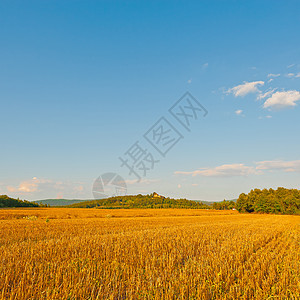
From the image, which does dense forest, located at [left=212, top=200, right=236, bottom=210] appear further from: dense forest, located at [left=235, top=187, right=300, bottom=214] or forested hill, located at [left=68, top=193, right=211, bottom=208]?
dense forest, located at [left=235, top=187, right=300, bottom=214]

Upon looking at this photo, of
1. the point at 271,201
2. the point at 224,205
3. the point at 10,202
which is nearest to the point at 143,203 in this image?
the point at 224,205

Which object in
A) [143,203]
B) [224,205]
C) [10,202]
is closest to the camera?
[10,202]

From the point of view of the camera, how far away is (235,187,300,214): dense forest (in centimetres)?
7775

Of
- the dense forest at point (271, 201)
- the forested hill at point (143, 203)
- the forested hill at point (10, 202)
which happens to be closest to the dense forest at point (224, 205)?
the forested hill at point (143, 203)

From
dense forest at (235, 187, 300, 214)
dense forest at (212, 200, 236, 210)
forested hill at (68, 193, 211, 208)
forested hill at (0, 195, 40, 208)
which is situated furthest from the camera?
forested hill at (68, 193, 211, 208)

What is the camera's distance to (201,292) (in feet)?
14.7

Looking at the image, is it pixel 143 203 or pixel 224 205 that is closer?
pixel 224 205

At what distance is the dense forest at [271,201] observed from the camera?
7775cm

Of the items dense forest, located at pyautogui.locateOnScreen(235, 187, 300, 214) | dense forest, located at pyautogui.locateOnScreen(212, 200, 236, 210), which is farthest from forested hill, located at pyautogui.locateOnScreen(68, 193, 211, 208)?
dense forest, located at pyautogui.locateOnScreen(235, 187, 300, 214)

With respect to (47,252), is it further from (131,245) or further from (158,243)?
(158,243)

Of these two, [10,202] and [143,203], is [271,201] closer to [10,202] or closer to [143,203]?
[143,203]

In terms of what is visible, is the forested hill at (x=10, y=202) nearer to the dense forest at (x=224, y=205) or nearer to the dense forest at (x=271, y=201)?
the dense forest at (x=271, y=201)

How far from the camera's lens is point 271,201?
273 feet

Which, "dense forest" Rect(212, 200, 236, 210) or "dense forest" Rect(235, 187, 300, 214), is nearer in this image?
"dense forest" Rect(235, 187, 300, 214)
